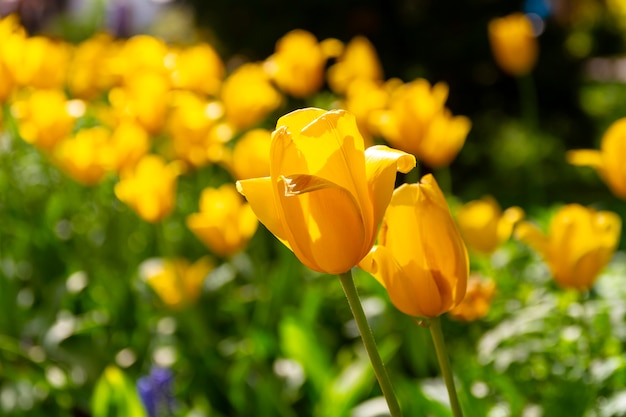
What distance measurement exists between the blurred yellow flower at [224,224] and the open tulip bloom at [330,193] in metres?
1.28

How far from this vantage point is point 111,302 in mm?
2695

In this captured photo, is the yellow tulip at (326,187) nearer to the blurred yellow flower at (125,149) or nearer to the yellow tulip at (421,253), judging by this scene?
the yellow tulip at (421,253)

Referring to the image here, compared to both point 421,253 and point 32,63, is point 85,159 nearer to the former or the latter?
point 32,63

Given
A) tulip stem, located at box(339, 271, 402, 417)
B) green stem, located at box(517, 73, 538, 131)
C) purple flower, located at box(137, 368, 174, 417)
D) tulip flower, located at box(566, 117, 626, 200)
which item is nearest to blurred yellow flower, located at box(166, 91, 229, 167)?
purple flower, located at box(137, 368, 174, 417)

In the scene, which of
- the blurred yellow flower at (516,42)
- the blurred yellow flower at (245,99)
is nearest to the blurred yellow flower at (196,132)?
the blurred yellow flower at (245,99)

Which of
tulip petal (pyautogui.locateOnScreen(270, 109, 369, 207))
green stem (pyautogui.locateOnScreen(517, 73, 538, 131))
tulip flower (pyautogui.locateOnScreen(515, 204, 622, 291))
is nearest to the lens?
tulip petal (pyautogui.locateOnScreen(270, 109, 369, 207))

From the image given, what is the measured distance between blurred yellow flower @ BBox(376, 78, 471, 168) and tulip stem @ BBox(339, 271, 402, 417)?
1.38 metres

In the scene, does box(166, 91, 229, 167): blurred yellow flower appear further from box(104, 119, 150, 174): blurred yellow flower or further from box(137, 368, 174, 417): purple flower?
box(137, 368, 174, 417): purple flower

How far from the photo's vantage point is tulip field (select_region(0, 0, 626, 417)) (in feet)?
3.22

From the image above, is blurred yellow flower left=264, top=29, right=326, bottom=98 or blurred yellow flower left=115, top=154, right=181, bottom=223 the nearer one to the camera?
blurred yellow flower left=115, top=154, right=181, bottom=223

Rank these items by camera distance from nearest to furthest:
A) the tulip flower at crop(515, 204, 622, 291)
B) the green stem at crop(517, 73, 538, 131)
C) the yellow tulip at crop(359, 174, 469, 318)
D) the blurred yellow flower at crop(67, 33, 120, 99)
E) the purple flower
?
the yellow tulip at crop(359, 174, 469, 318), the tulip flower at crop(515, 204, 622, 291), the purple flower, the blurred yellow flower at crop(67, 33, 120, 99), the green stem at crop(517, 73, 538, 131)

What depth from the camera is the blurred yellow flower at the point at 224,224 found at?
224 cm

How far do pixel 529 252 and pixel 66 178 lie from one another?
1.75 m

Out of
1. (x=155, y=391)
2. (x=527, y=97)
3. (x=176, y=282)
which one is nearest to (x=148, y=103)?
(x=176, y=282)
